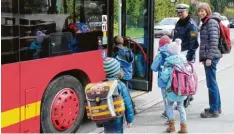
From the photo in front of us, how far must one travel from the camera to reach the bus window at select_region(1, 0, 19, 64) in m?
4.21

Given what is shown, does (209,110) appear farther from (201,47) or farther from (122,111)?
(122,111)

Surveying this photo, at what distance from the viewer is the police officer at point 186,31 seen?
6539mm

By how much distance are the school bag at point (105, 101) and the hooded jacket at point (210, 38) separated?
8.00 feet

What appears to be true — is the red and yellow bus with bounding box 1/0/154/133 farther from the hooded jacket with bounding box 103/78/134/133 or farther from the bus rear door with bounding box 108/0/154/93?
the bus rear door with bounding box 108/0/154/93

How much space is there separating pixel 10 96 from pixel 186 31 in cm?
325

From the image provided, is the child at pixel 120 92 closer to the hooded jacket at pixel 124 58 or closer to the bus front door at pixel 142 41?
the hooded jacket at pixel 124 58

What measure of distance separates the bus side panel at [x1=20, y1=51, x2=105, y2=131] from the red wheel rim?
31cm

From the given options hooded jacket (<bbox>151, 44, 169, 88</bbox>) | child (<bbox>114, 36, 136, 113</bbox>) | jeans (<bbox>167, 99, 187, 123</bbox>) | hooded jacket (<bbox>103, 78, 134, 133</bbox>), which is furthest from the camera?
child (<bbox>114, 36, 136, 113</bbox>)

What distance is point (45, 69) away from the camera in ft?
15.7

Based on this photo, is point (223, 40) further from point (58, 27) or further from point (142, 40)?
point (58, 27)

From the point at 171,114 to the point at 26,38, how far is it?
7.14ft

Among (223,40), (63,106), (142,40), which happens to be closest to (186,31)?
(223,40)

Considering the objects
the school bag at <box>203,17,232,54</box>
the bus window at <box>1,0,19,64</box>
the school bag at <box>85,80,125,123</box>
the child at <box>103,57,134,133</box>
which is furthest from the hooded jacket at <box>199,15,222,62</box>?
the bus window at <box>1,0,19,64</box>

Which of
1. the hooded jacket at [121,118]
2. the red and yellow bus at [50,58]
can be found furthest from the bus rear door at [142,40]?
the hooded jacket at [121,118]
